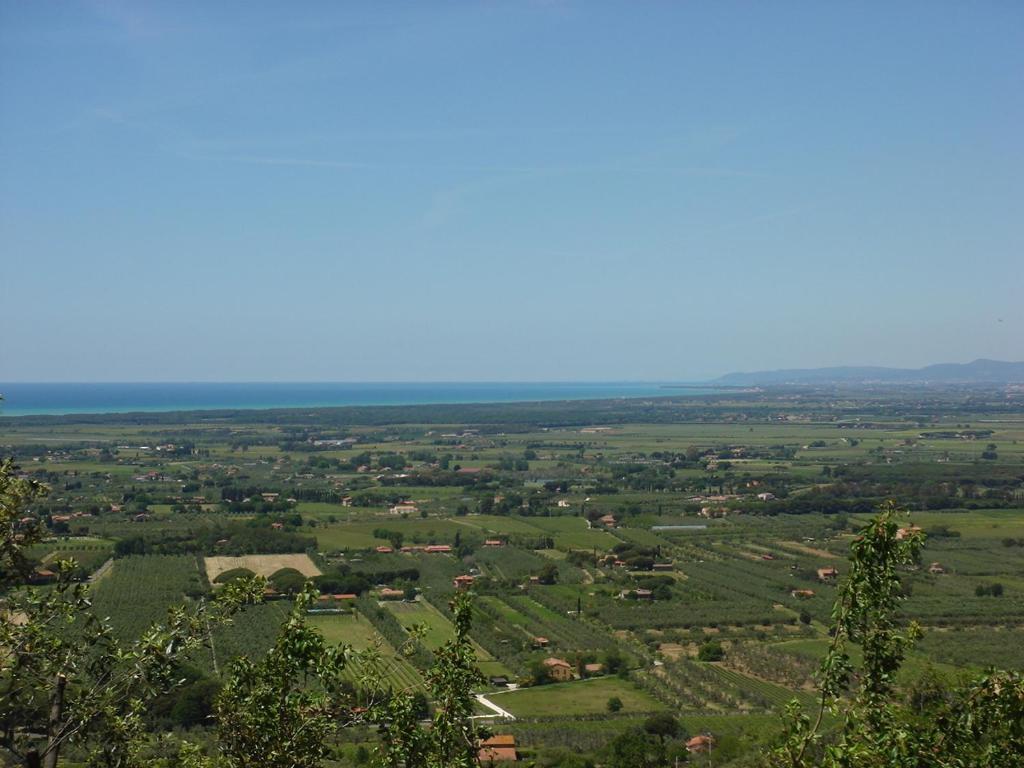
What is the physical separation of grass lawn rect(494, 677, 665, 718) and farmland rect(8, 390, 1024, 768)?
81 mm

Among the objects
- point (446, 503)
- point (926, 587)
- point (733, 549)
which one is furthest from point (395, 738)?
point (446, 503)

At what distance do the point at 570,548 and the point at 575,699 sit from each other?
789 inches

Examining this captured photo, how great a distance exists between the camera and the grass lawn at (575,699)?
69.8ft

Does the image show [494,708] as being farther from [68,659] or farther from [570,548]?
[570,548]

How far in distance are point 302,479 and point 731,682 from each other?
4750 centimetres

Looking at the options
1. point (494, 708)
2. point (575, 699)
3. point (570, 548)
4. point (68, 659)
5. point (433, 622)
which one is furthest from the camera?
point (570, 548)

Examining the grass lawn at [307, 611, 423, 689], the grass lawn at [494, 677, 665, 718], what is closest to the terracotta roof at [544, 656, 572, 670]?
the grass lawn at [494, 677, 665, 718]

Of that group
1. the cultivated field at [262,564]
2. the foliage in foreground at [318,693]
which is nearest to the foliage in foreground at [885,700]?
the foliage in foreground at [318,693]

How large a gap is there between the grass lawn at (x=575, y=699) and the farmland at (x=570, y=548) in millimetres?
81

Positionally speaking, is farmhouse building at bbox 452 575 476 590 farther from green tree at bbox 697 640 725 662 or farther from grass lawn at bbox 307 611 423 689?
green tree at bbox 697 640 725 662

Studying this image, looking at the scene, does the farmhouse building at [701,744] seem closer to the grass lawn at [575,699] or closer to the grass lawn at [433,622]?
the grass lawn at [575,699]

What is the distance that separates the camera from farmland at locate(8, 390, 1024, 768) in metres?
23.2

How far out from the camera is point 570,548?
42188 millimetres

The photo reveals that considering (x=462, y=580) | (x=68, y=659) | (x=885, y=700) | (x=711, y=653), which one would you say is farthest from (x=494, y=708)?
(x=885, y=700)
